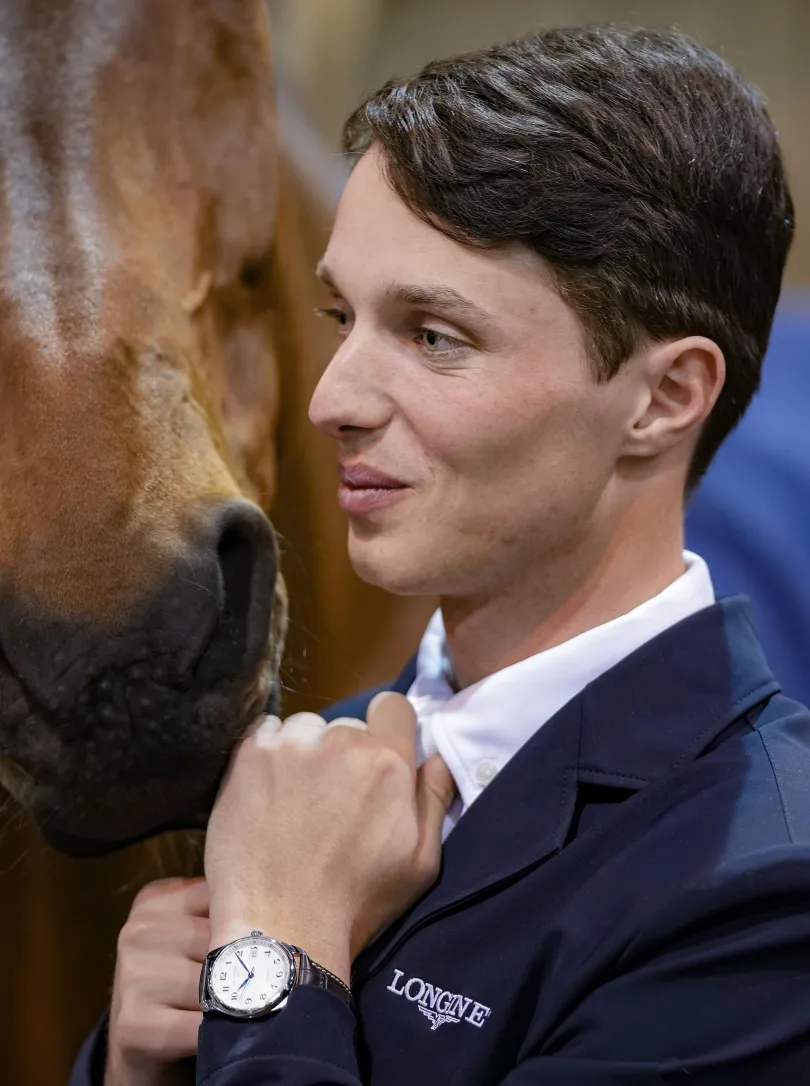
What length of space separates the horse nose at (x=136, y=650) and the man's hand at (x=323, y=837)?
0.06m

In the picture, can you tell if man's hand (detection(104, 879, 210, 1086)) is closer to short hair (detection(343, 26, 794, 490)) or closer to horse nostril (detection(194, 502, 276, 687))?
horse nostril (detection(194, 502, 276, 687))

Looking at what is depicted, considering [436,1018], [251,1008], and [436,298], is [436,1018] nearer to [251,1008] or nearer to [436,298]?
[251,1008]

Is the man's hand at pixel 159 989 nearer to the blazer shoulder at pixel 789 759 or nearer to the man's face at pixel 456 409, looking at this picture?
the man's face at pixel 456 409

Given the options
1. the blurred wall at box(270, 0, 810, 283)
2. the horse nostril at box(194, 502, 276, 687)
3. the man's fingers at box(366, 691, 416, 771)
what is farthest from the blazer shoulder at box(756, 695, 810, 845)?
the blurred wall at box(270, 0, 810, 283)

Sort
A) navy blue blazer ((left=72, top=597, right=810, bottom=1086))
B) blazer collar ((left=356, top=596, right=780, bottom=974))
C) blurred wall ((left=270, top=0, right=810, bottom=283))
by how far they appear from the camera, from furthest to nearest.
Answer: blurred wall ((left=270, top=0, right=810, bottom=283)) < blazer collar ((left=356, top=596, right=780, bottom=974)) < navy blue blazer ((left=72, top=597, right=810, bottom=1086))

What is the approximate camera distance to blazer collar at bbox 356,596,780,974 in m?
0.71

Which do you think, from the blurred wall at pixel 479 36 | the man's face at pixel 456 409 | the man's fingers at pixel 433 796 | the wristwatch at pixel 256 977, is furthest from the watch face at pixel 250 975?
the blurred wall at pixel 479 36

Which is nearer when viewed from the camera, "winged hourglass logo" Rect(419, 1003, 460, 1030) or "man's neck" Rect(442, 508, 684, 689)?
"winged hourglass logo" Rect(419, 1003, 460, 1030)

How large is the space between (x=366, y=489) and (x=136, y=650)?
0.61 feet

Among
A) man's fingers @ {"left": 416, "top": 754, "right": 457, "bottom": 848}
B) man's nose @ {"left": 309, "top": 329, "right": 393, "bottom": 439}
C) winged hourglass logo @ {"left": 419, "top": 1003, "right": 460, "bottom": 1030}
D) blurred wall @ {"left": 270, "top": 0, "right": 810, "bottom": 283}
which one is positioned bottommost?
winged hourglass logo @ {"left": 419, "top": 1003, "right": 460, "bottom": 1030}

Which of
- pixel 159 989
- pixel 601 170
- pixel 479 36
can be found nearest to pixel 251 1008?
pixel 159 989

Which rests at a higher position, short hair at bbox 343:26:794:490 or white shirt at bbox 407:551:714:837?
short hair at bbox 343:26:794:490

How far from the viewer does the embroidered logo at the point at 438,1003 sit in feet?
2.18

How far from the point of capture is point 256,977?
66 cm
